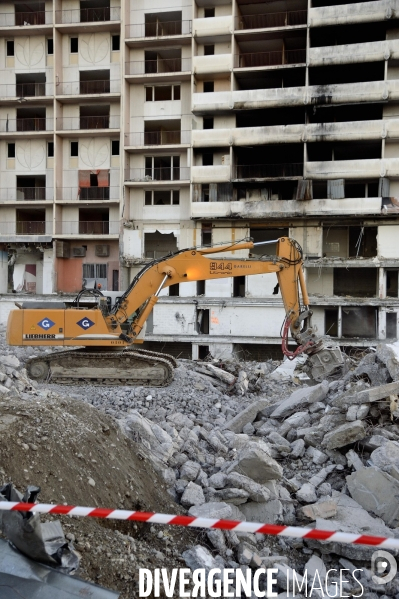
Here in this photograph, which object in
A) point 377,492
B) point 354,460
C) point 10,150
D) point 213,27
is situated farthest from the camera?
point 10,150

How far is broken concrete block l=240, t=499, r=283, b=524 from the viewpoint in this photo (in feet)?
19.3

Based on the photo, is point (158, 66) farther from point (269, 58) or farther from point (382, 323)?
point (382, 323)

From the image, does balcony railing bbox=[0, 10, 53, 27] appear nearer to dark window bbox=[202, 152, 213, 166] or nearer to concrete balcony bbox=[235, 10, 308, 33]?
concrete balcony bbox=[235, 10, 308, 33]

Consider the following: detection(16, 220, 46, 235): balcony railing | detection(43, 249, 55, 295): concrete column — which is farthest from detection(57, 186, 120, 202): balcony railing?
detection(43, 249, 55, 295): concrete column

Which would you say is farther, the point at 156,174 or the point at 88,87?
the point at 88,87

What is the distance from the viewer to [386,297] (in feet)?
94.8

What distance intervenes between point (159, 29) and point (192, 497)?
33264mm

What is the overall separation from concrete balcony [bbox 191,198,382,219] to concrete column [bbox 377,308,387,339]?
5.66m

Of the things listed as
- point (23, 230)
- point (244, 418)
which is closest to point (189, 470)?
point (244, 418)

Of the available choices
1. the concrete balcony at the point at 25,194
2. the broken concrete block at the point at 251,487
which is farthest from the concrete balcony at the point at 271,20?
the broken concrete block at the point at 251,487

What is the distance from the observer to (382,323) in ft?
93.8

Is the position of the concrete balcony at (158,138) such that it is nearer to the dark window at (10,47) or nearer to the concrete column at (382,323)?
the dark window at (10,47)

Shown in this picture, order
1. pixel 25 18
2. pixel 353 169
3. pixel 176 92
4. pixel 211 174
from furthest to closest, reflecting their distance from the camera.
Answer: pixel 25 18 < pixel 176 92 < pixel 211 174 < pixel 353 169

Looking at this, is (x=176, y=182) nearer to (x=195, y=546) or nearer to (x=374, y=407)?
(x=374, y=407)
